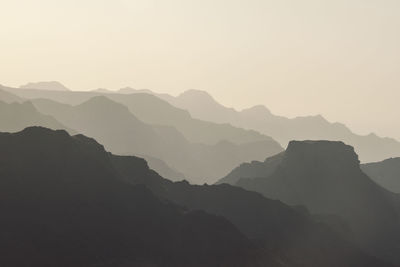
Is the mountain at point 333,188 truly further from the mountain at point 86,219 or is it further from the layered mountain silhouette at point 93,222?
the mountain at point 86,219

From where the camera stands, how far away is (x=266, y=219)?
12462 cm

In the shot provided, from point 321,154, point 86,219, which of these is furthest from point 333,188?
point 86,219

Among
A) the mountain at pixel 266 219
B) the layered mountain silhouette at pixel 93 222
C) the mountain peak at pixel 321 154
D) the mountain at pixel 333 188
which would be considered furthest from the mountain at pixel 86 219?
the mountain peak at pixel 321 154

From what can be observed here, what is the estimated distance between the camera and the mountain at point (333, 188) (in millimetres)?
159375

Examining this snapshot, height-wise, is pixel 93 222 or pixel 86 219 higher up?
pixel 86 219

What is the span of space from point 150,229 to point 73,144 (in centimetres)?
2225

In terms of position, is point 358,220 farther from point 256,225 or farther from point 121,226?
point 121,226

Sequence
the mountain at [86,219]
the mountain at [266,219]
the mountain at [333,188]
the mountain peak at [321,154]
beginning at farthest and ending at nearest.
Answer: the mountain peak at [321,154]
the mountain at [333,188]
the mountain at [266,219]
the mountain at [86,219]

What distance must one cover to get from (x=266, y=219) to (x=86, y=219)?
176 ft

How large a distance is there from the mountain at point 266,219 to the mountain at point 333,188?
35.3 meters

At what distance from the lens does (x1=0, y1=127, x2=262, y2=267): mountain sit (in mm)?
76375

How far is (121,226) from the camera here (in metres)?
86.6

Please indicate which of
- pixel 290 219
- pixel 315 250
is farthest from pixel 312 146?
pixel 315 250

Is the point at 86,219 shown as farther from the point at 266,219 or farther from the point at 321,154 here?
the point at 321,154
